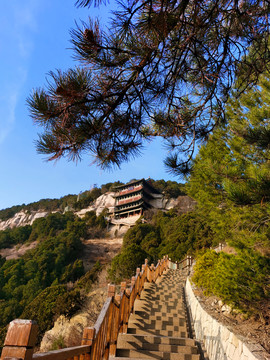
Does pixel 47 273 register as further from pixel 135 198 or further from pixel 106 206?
pixel 106 206

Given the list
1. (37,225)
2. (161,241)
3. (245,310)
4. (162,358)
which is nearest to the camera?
(162,358)

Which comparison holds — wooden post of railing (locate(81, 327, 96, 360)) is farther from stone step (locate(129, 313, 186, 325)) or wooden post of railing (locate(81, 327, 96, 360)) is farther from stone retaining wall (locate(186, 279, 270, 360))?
stone step (locate(129, 313, 186, 325))

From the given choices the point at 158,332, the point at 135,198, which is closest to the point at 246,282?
the point at 158,332

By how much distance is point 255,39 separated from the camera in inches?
117

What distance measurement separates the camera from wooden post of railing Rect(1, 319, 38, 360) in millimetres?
932

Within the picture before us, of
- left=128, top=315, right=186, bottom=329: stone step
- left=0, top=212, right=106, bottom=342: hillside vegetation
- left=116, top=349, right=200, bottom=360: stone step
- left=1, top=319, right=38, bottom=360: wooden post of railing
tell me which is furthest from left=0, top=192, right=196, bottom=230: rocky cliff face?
left=1, top=319, right=38, bottom=360: wooden post of railing

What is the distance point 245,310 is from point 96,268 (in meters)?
19.8

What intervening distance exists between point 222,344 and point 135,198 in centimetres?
3869

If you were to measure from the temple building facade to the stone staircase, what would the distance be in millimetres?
33516

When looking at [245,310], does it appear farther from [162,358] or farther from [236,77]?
[236,77]

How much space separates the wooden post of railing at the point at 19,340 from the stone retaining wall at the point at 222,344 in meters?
2.89

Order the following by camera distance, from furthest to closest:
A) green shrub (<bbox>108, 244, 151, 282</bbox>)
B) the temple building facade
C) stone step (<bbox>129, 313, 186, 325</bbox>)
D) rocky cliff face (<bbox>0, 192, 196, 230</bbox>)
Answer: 1. the temple building facade
2. rocky cliff face (<bbox>0, 192, 196, 230</bbox>)
3. green shrub (<bbox>108, 244, 151, 282</bbox>)
4. stone step (<bbox>129, 313, 186, 325</bbox>)

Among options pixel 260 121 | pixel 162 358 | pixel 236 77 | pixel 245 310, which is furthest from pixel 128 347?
pixel 260 121

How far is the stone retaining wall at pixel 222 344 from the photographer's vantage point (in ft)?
9.71
